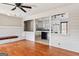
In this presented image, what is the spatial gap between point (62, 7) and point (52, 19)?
2.72ft

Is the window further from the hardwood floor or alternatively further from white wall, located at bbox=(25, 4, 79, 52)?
the hardwood floor

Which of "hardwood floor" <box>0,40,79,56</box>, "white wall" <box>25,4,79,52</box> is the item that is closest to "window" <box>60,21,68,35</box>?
"white wall" <box>25,4,79,52</box>

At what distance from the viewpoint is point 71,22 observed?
409cm

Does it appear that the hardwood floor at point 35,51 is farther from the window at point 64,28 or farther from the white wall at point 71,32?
the window at point 64,28

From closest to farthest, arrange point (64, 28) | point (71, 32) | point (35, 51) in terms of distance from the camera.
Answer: point (35, 51) < point (71, 32) < point (64, 28)

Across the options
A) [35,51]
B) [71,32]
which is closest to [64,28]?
[71,32]

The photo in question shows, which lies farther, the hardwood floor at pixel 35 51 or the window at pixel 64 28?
the window at pixel 64 28

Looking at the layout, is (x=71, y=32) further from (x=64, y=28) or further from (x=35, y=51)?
(x=35, y=51)

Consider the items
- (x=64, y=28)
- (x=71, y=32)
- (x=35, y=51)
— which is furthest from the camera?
(x=64, y=28)

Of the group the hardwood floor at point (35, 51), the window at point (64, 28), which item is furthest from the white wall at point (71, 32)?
the hardwood floor at point (35, 51)

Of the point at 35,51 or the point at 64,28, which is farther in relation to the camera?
the point at 64,28

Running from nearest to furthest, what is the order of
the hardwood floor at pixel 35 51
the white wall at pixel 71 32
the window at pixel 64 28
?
the hardwood floor at pixel 35 51 → the white wall at pixel 71 32 → the window at pixel 64 28

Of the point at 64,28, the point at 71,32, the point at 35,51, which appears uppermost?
the point at 64,28

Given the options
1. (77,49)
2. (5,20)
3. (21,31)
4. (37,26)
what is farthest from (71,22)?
(21,31)
